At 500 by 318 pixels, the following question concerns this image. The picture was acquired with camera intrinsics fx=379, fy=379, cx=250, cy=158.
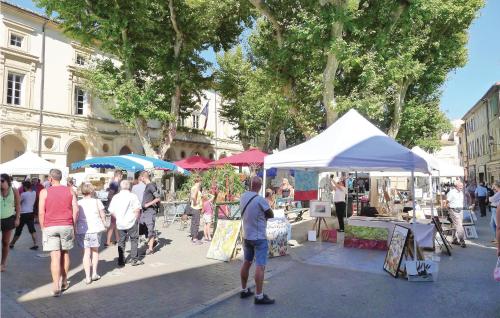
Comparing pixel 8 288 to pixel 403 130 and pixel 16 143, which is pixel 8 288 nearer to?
pixel 16 143

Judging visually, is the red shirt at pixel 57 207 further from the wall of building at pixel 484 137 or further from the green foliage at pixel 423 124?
the wall of building at pixel 484 137

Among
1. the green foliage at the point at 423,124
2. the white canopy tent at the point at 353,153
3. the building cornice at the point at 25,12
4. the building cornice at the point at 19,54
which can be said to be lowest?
the white canopy tent at the point at 353,153

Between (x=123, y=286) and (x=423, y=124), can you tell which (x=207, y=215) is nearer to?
(x=123, y=286)

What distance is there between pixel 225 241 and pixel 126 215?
2.16 meters

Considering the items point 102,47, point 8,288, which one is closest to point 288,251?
point 8,288

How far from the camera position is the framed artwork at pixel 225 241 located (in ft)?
26.2

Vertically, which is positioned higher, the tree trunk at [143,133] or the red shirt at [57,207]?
the tree trunk at [143,133]

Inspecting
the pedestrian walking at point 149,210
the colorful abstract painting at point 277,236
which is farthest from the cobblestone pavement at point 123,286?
the pedestrian walking at point 149,210

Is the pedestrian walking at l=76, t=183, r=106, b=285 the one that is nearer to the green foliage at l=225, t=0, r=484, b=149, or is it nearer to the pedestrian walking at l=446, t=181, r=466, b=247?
the pedestrian walking at l=446, t=181, r=466, b=247

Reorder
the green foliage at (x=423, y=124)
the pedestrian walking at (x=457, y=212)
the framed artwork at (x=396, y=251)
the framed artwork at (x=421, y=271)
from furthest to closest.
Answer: the green foliage at (x=423, y=124)
the pedestrian walking at (x=457, y=212)
the framed artwork at (x=396, y=251)
the framed artwork at (x=421, y=271)

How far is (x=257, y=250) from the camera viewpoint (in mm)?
5414

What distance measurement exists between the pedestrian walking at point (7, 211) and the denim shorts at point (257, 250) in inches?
177

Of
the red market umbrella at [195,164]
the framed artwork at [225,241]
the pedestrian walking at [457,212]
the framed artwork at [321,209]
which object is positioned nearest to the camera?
the framed artwork at [225,241]

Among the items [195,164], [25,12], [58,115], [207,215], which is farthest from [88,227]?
[25,12]
